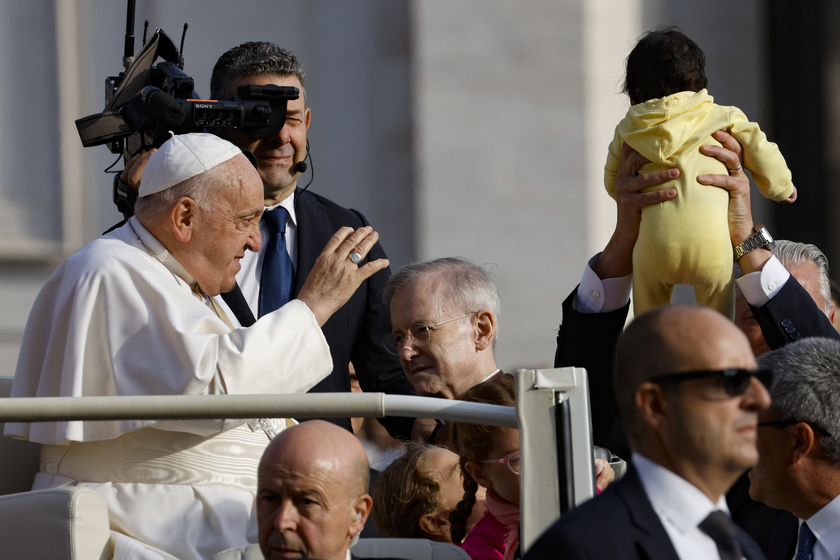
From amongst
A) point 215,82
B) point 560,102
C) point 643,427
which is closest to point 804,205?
point 560,102

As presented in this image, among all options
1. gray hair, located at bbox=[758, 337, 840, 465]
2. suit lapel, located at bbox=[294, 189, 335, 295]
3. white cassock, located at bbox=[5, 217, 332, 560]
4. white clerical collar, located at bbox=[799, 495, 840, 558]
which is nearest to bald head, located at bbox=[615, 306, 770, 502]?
gray hair, located at bbox=[758, 337, 840, 465]

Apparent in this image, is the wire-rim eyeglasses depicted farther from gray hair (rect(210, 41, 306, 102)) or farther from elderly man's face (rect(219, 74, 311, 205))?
gray hair (rect(210, 41, 306, 102))

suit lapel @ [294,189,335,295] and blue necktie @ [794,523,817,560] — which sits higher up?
suit lapel @ [294,189,335,295]

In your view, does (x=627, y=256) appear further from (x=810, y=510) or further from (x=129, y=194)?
(x=129, y=194)

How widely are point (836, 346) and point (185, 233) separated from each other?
1.63 meters

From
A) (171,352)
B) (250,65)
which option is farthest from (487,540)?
(250,65)

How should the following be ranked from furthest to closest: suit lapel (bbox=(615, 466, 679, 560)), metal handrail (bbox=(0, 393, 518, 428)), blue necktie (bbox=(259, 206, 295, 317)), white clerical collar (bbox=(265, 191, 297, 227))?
white clerical collar (bbox=(265, 191, 297, 227))
blue necktie (bbox=(259, 206, 295, 317))
metal handrail (bbox=(0, 393, 518, 428))
suit lapel (bbox=(615, 466, 679, 560))

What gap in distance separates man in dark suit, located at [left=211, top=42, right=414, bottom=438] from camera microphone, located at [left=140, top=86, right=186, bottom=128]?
41 cm

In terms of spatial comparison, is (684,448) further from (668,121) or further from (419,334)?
(419,334)

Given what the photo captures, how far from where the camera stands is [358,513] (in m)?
2.71

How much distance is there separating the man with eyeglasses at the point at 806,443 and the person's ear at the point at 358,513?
0.93 m

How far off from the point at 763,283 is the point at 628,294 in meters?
0.38

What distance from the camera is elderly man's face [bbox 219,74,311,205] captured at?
421cm

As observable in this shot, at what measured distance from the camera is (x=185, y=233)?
11.0ft
